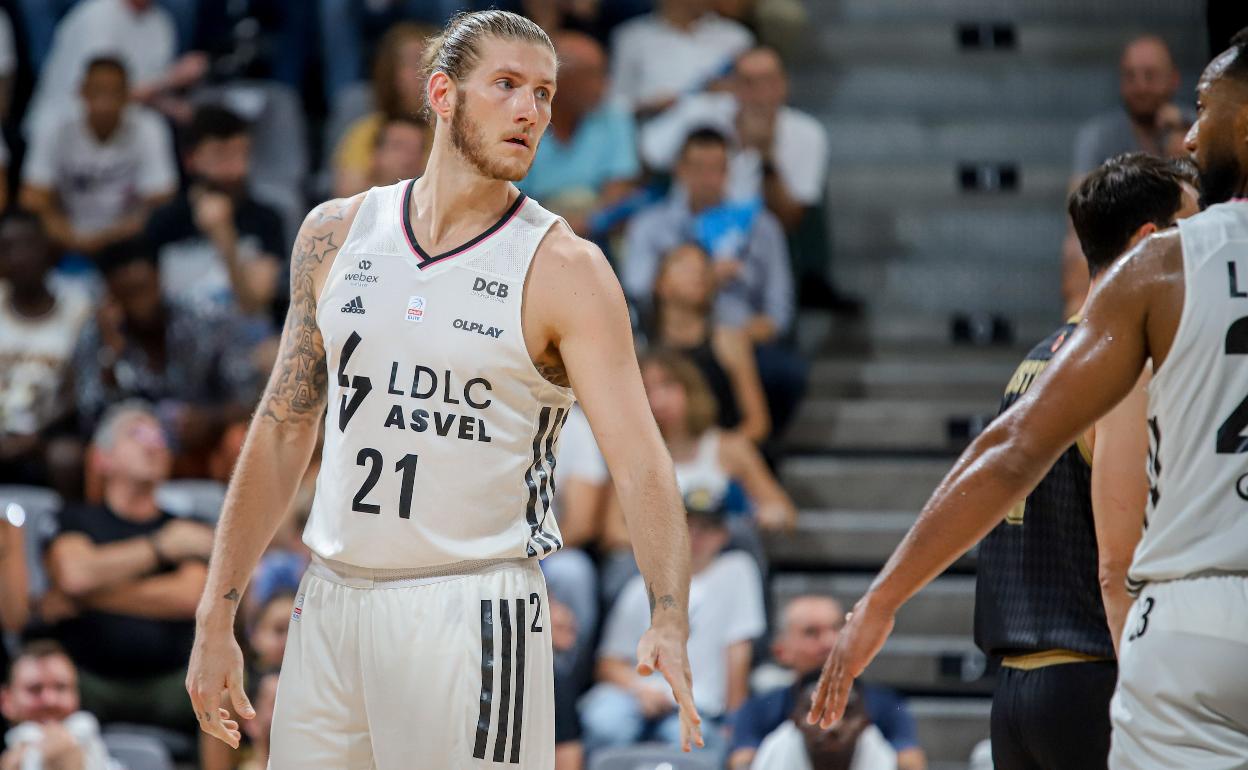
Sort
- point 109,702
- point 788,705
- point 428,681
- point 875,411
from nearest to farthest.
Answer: point 428,681 < point 788,705 < point 109,702 < point 875,411

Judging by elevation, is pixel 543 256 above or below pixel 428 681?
above

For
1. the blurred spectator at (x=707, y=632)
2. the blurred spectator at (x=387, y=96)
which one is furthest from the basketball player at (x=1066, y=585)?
the blurred spectator at (x=387, y=96)

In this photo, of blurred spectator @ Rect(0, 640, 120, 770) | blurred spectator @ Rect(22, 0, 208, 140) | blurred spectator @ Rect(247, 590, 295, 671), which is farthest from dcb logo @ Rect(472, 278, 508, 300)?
blurred spectator @ Rect(22, 0, 208, 140)

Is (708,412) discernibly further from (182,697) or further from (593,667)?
(182,697)

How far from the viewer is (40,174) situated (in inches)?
376

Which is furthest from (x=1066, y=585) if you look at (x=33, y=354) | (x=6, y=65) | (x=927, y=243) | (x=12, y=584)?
(x=6, y=65)

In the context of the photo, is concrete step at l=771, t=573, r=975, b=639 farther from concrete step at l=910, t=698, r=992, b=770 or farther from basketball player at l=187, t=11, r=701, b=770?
basketball player at l=187, t=11, r=701, b=770

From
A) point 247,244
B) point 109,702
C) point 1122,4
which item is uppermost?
point 1122,4

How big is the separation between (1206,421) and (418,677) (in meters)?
1.70

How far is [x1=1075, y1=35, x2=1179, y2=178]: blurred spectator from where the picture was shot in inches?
332

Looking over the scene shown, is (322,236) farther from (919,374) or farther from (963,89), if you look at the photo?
(963,89)

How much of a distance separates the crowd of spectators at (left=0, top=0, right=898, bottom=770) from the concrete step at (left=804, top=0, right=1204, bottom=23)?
85 centimetres

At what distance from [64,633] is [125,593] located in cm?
33

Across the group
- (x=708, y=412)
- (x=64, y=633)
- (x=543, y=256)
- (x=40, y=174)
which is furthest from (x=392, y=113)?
(x=543, y=256)
